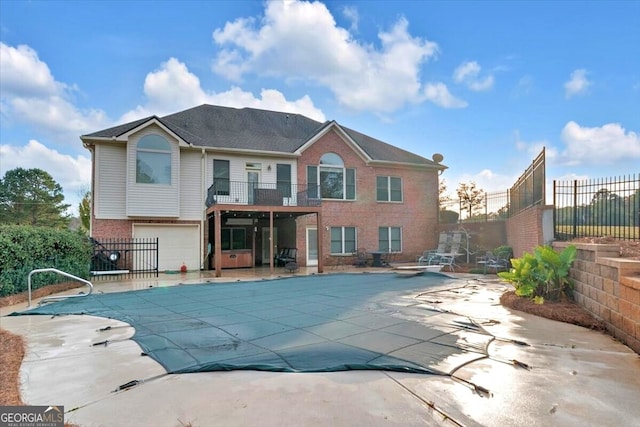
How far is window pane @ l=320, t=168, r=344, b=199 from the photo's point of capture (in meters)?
18.6

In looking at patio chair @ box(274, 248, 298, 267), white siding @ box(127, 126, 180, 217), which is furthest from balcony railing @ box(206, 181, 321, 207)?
patio chair @ box(274, 248, 298, 267)

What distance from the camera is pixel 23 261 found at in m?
8.94

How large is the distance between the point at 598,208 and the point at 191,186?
14.6 m

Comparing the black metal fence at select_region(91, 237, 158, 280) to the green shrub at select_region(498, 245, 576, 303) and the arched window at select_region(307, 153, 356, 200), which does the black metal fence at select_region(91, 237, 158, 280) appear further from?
the green shrub at select_region(498, 245, 576, 303)

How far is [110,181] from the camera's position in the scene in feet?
49.7

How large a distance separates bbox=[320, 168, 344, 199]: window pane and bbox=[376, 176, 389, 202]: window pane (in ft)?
7.19

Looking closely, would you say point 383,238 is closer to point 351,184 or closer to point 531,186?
point 351,184

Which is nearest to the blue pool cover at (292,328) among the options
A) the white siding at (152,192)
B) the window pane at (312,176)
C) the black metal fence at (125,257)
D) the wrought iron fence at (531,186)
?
the wrought iron fence at (531,186)

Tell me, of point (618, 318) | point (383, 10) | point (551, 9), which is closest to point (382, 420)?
point (618, 318)

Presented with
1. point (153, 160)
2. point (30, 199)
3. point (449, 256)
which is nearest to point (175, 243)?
point (153, 160)

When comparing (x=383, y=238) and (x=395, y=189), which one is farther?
(x=395, y=189)

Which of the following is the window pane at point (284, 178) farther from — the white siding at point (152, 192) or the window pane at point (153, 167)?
the window pane at point (153, 167)

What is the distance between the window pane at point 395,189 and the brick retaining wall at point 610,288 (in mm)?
13501

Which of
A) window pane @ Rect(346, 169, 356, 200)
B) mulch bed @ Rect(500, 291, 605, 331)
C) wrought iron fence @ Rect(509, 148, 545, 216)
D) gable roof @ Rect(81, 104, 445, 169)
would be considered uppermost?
gable roof @ Rect(81, 104, 445, 169)
